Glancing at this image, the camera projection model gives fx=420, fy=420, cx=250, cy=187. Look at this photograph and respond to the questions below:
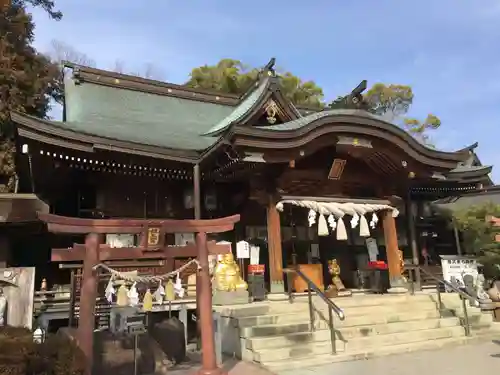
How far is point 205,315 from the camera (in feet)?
23.3

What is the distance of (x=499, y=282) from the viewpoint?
14938 mm

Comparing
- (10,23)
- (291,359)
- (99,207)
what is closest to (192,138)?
(99,207)

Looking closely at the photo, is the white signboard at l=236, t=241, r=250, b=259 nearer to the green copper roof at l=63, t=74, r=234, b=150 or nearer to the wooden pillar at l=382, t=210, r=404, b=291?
the green copper roof at l=63, t=74, r=234, b=150

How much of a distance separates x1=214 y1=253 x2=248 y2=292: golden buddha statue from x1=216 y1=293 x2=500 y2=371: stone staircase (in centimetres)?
100

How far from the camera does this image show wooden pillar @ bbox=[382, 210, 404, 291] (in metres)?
11.9

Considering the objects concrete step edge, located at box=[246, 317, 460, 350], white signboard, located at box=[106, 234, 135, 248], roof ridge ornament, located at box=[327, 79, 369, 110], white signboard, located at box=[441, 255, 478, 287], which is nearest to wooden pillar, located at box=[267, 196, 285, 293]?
concrete step edge, located at box=[246, 317, 460, 350]

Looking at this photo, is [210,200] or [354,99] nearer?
[210,200]

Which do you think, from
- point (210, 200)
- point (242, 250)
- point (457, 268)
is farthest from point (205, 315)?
point (457, 268)

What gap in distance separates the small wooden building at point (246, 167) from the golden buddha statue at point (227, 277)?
864mm

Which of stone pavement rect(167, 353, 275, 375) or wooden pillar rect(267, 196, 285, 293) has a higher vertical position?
wooden pillar rect(267, 196, 285, 293)

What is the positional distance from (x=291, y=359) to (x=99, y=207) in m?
6.53

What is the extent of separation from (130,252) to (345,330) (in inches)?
188

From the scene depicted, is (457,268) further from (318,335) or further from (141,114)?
(141,114)

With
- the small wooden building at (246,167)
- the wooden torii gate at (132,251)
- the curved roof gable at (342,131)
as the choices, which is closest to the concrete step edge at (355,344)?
the wooden torii gate at (132,251)
